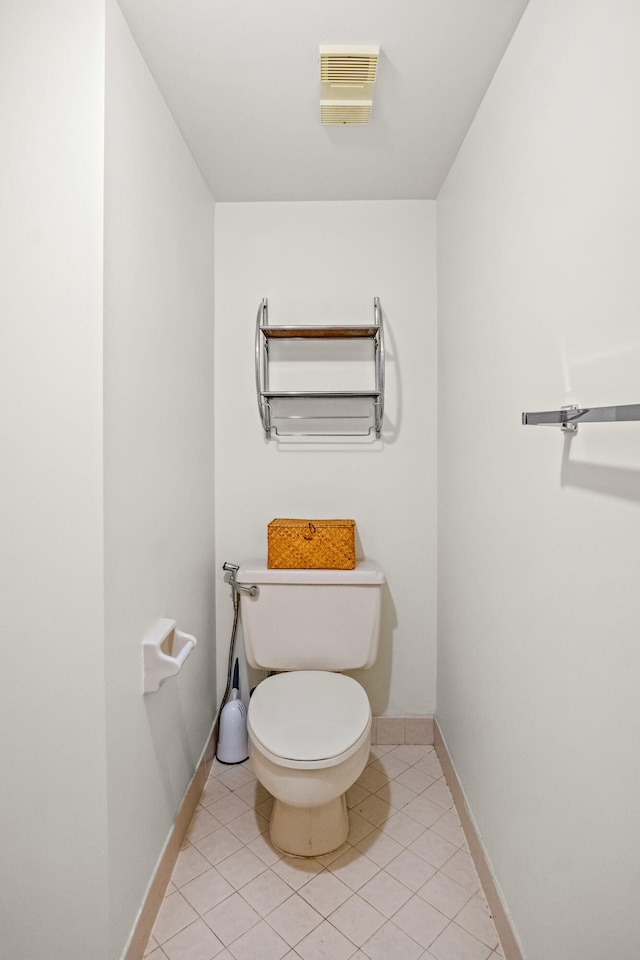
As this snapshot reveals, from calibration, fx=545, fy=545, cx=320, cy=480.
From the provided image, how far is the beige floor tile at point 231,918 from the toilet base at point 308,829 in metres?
0.20

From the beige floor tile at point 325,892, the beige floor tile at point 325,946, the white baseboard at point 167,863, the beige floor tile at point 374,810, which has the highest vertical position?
the white baseboard at point 167,863

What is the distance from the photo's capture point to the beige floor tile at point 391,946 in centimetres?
129

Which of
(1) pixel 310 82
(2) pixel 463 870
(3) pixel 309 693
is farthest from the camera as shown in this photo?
(3) pixel 309 693

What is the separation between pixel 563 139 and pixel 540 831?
4.40ft

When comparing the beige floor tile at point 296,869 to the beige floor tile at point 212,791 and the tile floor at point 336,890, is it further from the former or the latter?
the beige floor tile at point 212,791

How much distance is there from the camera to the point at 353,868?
1.57 m

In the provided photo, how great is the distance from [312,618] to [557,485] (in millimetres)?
1138

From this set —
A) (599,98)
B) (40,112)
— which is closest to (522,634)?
(599,98)

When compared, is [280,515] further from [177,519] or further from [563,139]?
[563,139]

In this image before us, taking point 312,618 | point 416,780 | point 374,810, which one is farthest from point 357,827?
point 312,618

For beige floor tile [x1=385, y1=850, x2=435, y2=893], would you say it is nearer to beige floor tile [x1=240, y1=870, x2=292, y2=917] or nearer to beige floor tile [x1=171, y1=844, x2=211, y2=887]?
beige floor tile [x1=240, y1=870, x2=292, y2=917]

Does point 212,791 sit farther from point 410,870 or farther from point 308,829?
point 410,870

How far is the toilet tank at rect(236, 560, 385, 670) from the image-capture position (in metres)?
1.94

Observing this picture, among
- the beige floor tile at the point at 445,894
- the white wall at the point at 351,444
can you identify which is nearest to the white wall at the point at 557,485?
the beige floor tile at the point at 445,894
